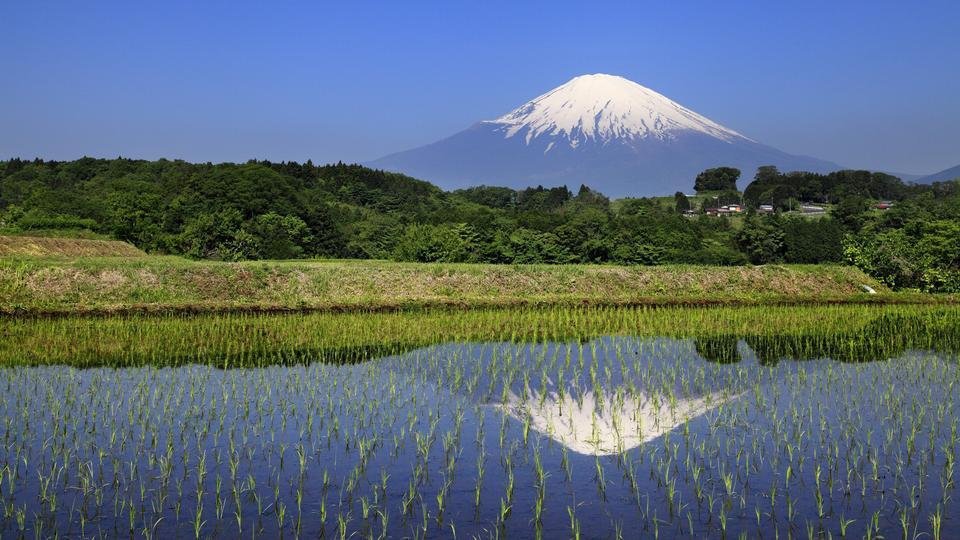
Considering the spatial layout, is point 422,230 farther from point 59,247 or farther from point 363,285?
point 363,285

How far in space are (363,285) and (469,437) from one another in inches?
725

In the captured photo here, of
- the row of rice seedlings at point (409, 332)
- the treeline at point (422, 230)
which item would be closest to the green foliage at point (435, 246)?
the treeline at point (422, 230)

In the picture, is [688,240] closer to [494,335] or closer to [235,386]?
[494,335]

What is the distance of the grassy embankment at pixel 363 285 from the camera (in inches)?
969

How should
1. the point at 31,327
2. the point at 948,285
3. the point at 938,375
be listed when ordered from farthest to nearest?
the point at 948,285 → the point at 31,327 → the point at 938,375

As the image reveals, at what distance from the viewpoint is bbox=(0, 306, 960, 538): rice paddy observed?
25.5 feet

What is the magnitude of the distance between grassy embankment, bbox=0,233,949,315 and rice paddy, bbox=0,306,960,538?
20.3ft

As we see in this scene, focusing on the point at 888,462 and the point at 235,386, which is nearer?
the point at 888,462

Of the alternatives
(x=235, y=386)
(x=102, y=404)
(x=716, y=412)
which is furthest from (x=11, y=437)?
(x=716, y=412)

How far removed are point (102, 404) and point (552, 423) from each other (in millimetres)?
6249

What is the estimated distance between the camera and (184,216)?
5425cm

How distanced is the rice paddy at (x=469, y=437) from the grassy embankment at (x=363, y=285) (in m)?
6.19

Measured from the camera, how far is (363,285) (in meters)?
28.6

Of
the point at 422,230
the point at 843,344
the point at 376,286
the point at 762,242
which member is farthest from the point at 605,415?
the point at 762,242
